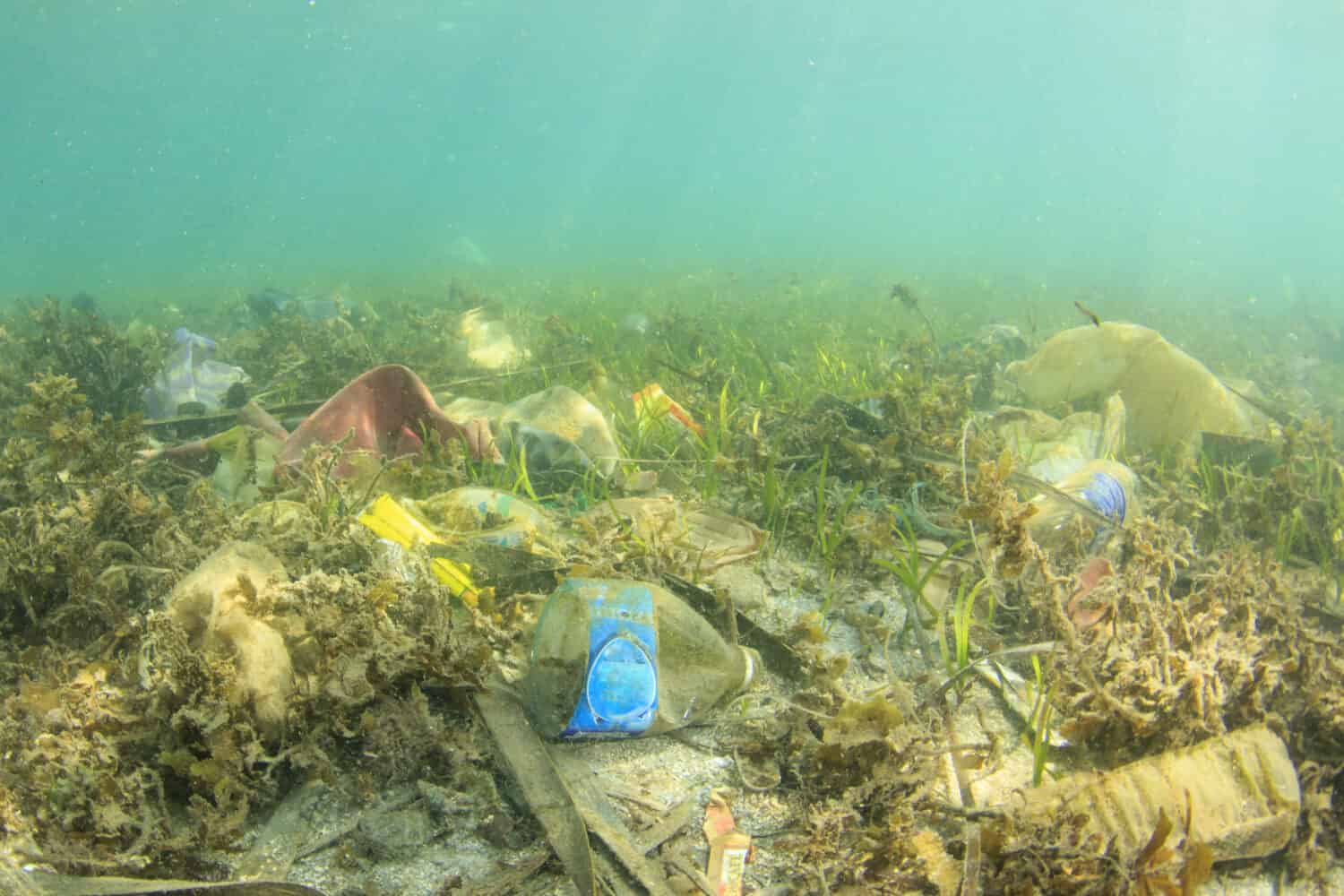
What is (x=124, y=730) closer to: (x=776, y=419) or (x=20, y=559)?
(x=20, y=559)

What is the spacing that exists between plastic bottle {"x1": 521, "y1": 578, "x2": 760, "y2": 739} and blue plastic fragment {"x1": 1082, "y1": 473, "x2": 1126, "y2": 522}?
78.4 inches

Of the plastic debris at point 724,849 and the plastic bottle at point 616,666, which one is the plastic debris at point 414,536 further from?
the plastic debris at point 724,849

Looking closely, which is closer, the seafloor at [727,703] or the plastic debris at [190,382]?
the seafloor at [727,703]

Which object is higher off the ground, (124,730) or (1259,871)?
(124,730)

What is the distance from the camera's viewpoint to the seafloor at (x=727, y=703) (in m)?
1.57

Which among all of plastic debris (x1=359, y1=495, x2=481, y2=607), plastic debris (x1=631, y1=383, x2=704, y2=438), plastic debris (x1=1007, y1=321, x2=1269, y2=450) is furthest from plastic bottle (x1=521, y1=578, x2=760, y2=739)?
plastic debris (x1=1007, y1=321, x2=1269, y2=450)

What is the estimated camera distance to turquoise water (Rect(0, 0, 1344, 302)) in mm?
39188

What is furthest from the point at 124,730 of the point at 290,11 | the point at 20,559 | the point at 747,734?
the point at 290,11

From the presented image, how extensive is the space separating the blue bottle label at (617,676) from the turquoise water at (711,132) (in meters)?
23.1

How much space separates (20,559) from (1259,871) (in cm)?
364

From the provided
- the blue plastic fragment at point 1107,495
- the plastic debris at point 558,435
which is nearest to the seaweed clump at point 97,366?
the plastic debris at point 558,435

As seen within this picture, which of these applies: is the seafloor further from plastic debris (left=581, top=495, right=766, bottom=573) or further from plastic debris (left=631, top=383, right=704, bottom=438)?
plastic debris (left=631, top=383, right=704, bottom=438)

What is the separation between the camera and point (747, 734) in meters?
2.02

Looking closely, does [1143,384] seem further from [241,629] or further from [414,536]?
[241,629]
